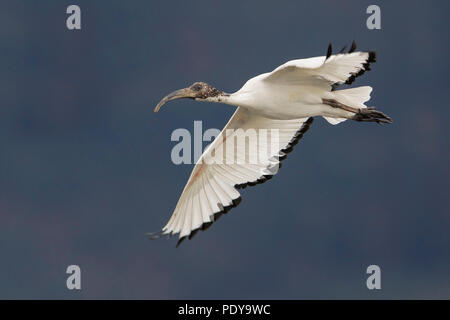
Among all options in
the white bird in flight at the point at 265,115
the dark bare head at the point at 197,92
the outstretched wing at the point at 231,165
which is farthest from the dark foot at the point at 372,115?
the dark bare head at the point at 197,92

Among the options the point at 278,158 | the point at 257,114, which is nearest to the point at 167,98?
the point at 257,114

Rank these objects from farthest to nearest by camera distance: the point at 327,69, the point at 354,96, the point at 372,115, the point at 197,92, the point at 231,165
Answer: the point at 231,165 < the point at 197,92 < the point at 354,96 < the point at 372,115 < the point at 327,69

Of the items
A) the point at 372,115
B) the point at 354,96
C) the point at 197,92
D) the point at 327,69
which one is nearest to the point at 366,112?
the point at 372,115

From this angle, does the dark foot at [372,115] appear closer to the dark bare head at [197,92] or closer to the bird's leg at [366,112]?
the bird's leg at [366,112]

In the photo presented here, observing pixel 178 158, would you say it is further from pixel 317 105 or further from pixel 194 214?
pixel 317 105

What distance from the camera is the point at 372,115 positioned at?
49.5 feet

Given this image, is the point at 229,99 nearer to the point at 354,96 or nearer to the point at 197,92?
the point at 197,92

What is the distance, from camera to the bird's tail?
49.5 ft

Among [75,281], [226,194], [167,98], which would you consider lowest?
[75,281]

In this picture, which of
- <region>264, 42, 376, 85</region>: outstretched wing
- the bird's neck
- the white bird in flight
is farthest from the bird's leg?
the bird's neck

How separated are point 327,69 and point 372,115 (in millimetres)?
862

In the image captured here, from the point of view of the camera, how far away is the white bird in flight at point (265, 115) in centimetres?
1476

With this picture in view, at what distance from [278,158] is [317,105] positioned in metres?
1.71

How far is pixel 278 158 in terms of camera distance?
653 inches
